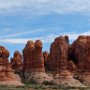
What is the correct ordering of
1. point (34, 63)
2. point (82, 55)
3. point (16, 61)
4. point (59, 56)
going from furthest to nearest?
point (16, 61) < point (82, 55) < point (59, 56) < point (34, 63)

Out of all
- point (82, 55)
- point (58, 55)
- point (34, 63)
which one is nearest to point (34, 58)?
point (34, 63)

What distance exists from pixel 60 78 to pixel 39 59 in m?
8.93

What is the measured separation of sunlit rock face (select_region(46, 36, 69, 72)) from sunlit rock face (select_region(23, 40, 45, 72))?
6586mm

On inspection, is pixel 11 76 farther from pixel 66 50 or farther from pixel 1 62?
pixel 66 50

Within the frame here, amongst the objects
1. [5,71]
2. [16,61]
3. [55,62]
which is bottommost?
[5,71]

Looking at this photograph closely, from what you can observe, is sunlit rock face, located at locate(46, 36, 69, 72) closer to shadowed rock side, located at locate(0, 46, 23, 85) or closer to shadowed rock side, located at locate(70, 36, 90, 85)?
shadowed rock side, located at locate(70, 36, 90, 85)

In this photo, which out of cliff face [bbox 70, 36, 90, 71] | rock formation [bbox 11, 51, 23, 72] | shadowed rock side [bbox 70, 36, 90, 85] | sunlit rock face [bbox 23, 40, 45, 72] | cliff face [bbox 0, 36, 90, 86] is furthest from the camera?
rock formation [bbox 11, 51, 23, 72]

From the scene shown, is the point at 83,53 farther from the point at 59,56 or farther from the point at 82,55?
the point at 59,56

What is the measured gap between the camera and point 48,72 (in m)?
141

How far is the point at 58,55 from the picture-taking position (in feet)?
470

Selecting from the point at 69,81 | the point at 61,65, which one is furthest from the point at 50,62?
the point at 69,81

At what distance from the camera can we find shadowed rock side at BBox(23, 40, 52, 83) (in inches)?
5290

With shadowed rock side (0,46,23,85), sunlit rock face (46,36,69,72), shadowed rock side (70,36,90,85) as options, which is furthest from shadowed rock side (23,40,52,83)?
shadowed rock side (70,36,90,85)

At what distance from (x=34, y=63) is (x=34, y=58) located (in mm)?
1459
